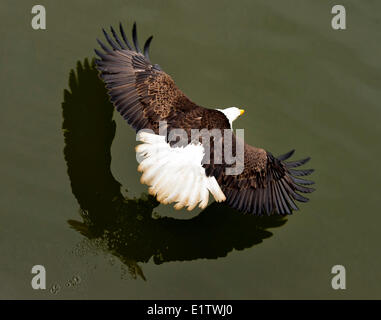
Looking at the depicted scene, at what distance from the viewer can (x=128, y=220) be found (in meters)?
6.68

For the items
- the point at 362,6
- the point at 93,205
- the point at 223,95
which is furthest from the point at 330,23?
the point at 93,205

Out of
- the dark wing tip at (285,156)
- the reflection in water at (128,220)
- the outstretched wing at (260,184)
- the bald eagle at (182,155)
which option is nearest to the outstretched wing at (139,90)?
the bald eagle at (182,155)

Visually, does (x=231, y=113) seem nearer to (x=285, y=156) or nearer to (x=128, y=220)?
(x=285, y=156)

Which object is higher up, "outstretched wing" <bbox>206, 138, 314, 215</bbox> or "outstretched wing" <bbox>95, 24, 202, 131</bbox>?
"outstretched wing" <bbox>95, 24, 202, 131</bbox>

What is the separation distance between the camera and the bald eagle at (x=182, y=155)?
20.4 feet

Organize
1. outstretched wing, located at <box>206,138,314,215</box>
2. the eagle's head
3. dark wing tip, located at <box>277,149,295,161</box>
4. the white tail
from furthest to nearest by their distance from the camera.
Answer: the eagle's head → dark wing tip, located at <box>277,149,295,161</box> → outstretched wing, located at <box>206,138,314,215</box> → the white tail

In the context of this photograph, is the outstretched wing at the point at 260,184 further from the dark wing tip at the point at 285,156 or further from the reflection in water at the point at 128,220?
the reflection in water at the point at 128,220

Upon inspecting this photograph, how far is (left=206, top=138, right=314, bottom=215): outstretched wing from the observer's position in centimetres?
630

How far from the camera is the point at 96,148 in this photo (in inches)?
273

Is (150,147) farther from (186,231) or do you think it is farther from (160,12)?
(160,12)

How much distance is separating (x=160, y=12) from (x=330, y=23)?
1894mm

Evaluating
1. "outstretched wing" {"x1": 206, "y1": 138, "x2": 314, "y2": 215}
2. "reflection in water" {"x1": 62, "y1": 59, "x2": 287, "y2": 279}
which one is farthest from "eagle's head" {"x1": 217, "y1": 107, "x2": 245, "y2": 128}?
"reflection in water" {"x1": 62, "y1": 59, "x2": 287, "y2": 279}

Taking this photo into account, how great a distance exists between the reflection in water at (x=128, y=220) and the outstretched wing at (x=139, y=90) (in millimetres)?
562

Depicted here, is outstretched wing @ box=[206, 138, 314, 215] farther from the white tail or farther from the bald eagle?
the white tail
